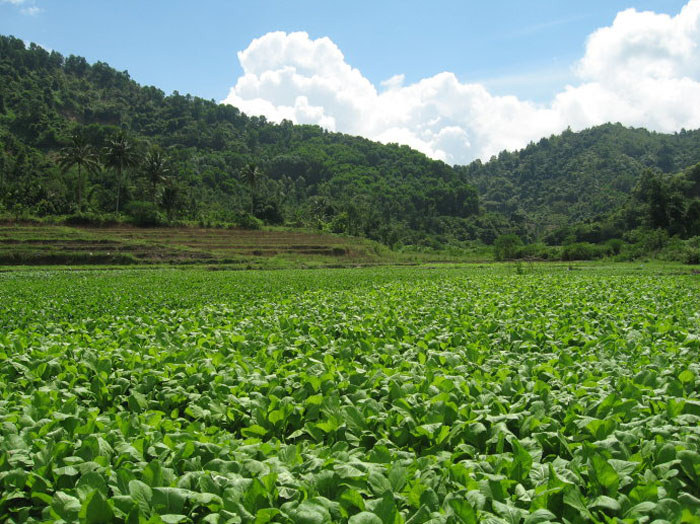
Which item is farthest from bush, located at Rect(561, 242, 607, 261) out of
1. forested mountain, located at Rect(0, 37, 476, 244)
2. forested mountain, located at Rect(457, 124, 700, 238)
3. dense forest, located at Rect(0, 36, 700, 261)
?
forested mountain, located at Rect(457, 124, 700, 238)

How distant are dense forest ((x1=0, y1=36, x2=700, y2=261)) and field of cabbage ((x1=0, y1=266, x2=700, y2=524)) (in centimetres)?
5105

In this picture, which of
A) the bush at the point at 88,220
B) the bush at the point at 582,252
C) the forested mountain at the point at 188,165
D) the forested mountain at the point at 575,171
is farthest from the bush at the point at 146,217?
the forested mountain at the point at 575,171

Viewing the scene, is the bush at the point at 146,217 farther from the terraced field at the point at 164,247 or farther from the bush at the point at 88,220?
the bush at the point at 88,220

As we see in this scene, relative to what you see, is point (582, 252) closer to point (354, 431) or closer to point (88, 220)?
point (88, 220)

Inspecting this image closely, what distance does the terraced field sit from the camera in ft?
140

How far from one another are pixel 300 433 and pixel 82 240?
5121 centimetres

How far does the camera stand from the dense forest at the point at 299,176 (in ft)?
228

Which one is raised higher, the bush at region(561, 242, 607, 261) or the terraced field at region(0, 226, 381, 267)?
the bush at region(561, 242, 607, 261)

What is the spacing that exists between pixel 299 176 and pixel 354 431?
475 feet

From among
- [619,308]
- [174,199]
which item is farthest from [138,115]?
[619,308]

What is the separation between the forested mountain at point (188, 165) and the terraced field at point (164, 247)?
8928 millimetres

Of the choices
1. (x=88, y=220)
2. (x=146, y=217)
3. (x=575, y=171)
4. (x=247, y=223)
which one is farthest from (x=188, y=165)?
(x=575, y=171)

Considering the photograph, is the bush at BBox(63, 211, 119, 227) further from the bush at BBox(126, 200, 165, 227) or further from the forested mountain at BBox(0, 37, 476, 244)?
the forested mountain at BBox(0, 37, 476, 244)

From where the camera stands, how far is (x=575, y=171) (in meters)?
157
